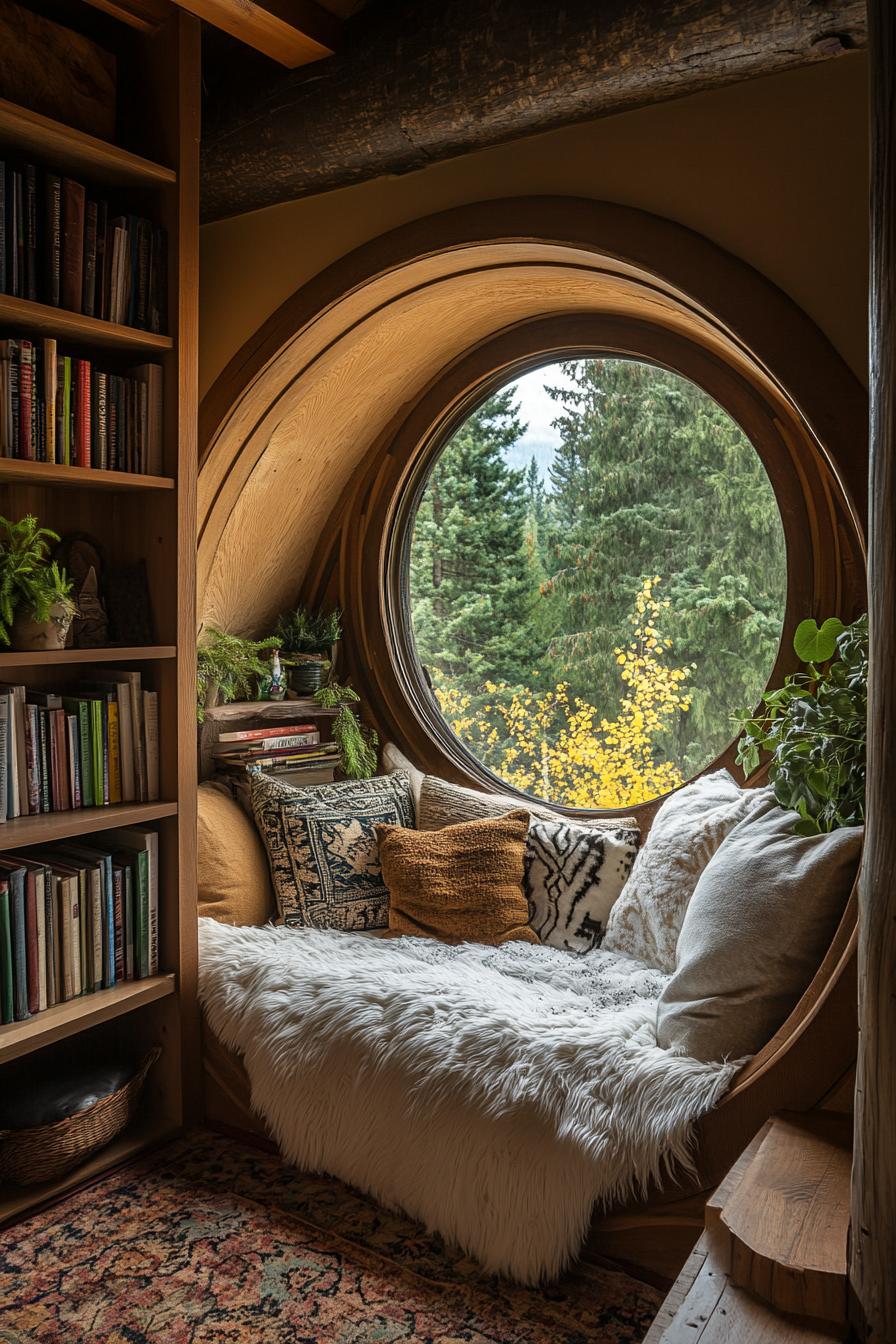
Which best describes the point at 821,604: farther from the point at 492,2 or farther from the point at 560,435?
the point at 492,2

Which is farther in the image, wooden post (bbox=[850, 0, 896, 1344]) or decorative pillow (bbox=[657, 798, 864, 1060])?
decorative pillow (bbox=[657, 798, 864, 1060])

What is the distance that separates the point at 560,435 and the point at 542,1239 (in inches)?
89.3

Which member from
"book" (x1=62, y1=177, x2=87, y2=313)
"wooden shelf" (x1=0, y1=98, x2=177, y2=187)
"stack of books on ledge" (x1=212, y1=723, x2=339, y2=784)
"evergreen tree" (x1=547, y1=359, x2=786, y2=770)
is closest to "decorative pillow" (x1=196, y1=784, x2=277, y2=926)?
"stack of books on ledge" (x1=212, y1=723, x2=339, y2=784)

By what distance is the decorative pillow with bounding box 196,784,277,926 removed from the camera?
9.12ft

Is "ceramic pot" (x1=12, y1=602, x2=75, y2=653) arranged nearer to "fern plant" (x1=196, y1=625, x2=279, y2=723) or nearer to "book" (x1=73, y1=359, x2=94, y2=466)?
"book" (x1=73, y1=359, x2=94, y2=466)

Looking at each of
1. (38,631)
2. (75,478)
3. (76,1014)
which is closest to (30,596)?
(38,631)

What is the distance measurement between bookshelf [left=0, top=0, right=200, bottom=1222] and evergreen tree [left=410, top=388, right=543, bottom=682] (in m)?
1.18

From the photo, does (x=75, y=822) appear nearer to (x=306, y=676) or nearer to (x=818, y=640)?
(x=306, y=676)

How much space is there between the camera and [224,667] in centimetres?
308

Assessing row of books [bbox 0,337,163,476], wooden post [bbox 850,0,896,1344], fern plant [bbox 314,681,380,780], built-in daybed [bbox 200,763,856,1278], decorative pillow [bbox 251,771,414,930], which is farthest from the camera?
fern plant [bbox 314,681,380,780]

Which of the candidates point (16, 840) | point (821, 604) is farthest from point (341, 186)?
point (16, 840)

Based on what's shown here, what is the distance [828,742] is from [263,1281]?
4.91ft

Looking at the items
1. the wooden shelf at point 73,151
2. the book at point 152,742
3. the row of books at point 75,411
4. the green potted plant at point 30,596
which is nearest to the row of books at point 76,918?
the book at point 152,742

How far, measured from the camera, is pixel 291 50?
2307 millimetres
